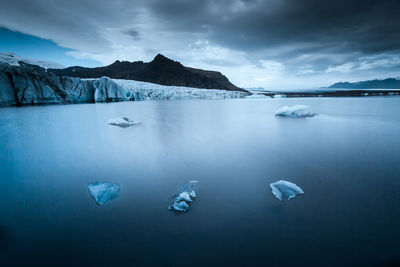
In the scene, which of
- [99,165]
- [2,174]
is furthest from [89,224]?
[2,174]

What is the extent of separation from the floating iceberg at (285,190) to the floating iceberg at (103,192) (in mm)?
1752

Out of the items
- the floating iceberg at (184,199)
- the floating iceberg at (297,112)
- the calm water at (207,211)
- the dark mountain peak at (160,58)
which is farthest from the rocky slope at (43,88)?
the dark mountain peak at (160,58)

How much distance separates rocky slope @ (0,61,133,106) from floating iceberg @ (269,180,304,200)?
1980cm

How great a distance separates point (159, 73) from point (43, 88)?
91553 mm

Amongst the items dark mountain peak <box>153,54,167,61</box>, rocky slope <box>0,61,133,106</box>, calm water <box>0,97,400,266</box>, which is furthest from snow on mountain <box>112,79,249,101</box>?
dark mountain peak <box>153,54,167,61</box>

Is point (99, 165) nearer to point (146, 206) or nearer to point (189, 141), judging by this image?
point (146, 206)

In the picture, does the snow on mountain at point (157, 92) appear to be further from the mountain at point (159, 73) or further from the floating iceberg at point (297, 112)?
the mountain at point (159, 73)

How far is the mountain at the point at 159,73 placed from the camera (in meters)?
93.2

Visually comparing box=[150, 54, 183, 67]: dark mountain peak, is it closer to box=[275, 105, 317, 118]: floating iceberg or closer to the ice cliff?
the ice cliff

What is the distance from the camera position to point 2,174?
256cm

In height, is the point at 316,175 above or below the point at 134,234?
above

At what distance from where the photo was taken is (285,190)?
1.86 m

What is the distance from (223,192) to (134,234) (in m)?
0.97

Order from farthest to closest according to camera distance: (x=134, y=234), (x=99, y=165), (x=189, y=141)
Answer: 1. (x=189, y=141)
2. (x=99, y=165)
3. (x=134, y=234)
